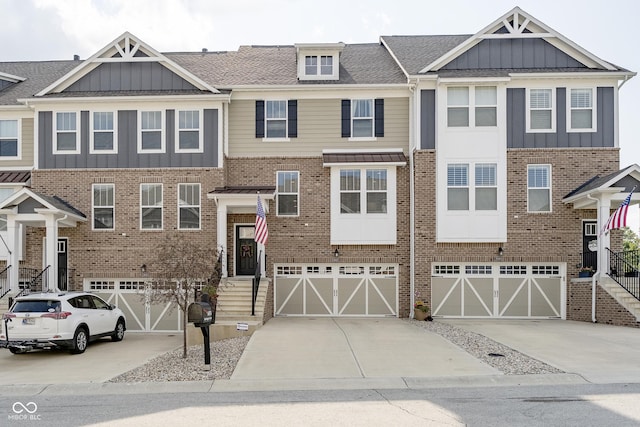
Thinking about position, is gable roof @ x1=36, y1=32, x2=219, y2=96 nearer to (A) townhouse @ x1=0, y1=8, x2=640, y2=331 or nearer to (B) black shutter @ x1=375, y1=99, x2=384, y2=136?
(A) townhouse @ x1=0, y1=8, x2=640, y2=331

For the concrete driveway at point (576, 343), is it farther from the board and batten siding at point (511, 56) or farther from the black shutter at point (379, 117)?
the board and batten siding at point (511, 56)

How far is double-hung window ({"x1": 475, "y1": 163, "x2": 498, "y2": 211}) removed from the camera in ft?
70.0

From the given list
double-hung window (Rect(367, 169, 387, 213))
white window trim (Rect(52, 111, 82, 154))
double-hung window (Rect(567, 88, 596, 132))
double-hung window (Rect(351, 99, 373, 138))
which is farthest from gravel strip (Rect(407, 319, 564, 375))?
white window trim (Rect(52, 111, 82, 154))

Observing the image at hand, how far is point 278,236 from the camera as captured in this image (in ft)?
73.2

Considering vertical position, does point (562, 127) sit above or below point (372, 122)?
below

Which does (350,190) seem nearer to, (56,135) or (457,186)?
(457,186)

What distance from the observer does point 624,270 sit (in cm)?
2033

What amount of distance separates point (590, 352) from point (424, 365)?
13.8 ft

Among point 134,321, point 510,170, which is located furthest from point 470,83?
point 134,321

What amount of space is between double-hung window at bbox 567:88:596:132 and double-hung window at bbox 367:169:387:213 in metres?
6.81

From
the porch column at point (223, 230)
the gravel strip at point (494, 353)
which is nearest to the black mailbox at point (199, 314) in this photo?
the gravel strip at point (494, 353)

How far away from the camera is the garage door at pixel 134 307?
22.2 m

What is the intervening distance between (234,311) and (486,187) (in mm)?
9756

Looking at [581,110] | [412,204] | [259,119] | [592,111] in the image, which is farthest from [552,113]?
[259,119]
